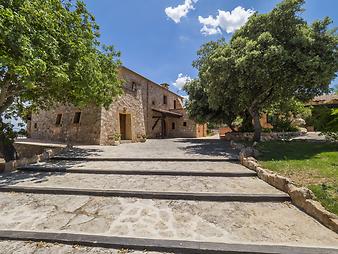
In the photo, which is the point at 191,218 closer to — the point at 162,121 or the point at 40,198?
the point at 40,198

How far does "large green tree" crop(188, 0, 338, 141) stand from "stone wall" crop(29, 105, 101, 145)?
8.12 meters

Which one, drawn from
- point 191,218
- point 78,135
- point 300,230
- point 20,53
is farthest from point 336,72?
point 78,135

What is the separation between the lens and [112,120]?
14930 mm

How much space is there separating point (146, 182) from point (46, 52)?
15.1ft

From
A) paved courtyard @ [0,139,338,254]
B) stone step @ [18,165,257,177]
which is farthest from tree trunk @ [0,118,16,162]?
paved courtyard @ [0,139,338,254]

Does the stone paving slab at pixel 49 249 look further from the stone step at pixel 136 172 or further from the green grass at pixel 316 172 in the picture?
the stone step at pixel 136 172

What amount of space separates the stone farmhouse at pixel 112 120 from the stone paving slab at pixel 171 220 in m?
9.42

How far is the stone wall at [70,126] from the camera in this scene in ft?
46.0

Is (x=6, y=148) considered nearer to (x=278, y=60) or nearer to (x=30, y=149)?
(x=30, y=149)

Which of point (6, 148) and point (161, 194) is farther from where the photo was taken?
point (6, 148)

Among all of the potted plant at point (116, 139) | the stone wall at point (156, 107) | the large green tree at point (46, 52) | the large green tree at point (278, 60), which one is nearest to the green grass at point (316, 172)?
the large green tree at point (278, 60)

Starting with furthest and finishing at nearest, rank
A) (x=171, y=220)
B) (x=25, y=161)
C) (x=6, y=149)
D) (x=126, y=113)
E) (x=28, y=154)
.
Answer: (x=126, y=113) → (x=28, y=154) → (x=6, y=149) → (x=25, y=161) → (x=171, y=220)

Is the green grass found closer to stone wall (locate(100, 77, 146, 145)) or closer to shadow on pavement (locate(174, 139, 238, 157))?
shadow on pavement (locate(174, 139, 238, 157))

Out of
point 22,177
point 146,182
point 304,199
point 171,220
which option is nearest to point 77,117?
point 22,177
